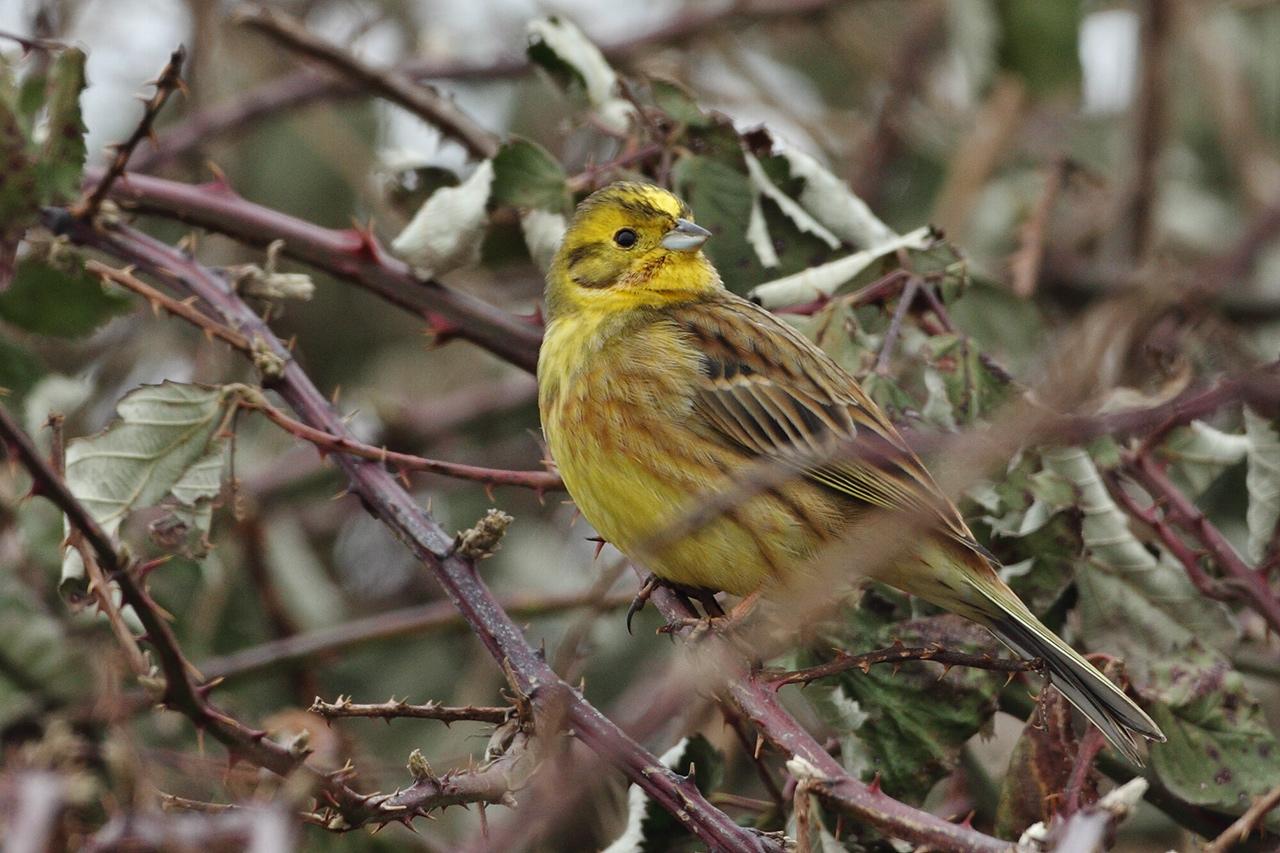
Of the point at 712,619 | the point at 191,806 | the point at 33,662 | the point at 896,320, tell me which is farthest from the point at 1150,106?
the point at 191,806

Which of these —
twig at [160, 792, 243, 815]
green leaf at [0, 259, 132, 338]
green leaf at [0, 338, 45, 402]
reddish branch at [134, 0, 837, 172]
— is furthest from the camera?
reddish branch at [134, 0, 837, 172]

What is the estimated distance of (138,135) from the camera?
3.11 meters

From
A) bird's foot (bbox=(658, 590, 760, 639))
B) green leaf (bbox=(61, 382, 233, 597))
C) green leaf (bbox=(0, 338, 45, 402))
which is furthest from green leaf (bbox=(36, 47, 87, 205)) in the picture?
bird's foot (bbox=(658, 590, 760, 639))

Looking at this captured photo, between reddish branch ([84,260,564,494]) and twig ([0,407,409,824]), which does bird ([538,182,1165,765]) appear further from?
twig ([0,407,409,824])

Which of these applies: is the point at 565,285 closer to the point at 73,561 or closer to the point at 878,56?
the point at 73,561

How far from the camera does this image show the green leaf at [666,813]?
298 centimetres

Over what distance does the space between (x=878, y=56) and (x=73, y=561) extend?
189 inches

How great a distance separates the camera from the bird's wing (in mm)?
3311

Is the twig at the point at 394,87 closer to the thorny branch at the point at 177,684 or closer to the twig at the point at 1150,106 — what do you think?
the thorny branch at the point at 177,684

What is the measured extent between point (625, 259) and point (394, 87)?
85 centimetres

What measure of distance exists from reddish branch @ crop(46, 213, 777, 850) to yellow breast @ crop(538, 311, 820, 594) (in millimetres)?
465

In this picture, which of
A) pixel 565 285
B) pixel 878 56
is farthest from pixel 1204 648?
pixel 878 56

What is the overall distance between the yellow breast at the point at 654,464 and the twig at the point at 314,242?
0.25 metres

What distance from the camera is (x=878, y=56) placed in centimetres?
685
